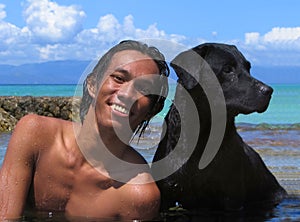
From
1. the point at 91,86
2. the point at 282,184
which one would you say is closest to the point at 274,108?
the point at 282,184

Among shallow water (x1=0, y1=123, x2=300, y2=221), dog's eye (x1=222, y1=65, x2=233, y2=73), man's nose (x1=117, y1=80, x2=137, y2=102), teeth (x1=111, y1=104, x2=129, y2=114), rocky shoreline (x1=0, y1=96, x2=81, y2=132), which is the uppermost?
dog's eye (x1=222, y1=65, x2=233, y2=73)

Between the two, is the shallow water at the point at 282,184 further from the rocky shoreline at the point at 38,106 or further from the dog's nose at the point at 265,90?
the rocky shoreline at the point at 38,106

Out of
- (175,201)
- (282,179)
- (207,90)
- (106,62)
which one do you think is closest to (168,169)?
(175,201)

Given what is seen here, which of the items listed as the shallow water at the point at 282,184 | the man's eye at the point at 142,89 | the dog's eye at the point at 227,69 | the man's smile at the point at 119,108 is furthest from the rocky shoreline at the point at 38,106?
the man's smile at the point at 119,108

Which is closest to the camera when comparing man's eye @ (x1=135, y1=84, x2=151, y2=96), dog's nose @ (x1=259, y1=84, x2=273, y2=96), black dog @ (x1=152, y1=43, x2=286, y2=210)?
man's eye @ (x1=135, y1=84, x2=151, y2=96)

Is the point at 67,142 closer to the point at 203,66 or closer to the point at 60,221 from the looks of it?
the point at 60,221

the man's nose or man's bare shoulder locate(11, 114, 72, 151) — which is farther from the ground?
the man's nose

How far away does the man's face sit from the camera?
13.7ft

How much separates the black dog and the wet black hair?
0.46 m

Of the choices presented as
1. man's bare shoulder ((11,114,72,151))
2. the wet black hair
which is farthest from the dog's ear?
man's bare shoulder ((11,114,72,151))

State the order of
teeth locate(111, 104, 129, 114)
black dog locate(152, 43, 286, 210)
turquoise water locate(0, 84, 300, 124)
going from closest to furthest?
teeth locate(111, 104, 129, 114) → black dog locate(152, 43, 286, 210) → turquoise water locate(0, 84, 300, 124)

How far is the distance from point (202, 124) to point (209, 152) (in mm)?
243

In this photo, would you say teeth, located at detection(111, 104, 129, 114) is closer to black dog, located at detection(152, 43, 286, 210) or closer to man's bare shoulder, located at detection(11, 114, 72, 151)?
man's bare shoulder, located at detection(11, 114, 72, 151)

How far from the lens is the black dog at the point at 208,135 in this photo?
491 centimetres
